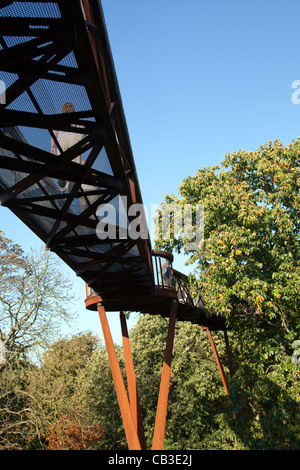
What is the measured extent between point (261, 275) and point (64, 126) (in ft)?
28.9

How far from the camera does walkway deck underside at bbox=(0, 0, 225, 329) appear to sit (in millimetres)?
2521

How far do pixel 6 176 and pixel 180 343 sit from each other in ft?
59.3

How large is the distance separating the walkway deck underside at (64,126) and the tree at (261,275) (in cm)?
478

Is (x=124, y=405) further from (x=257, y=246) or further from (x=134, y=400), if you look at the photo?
(x=257, y=246)

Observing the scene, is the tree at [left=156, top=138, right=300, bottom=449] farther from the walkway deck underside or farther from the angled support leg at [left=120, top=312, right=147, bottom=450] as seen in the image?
the walkway deck underside

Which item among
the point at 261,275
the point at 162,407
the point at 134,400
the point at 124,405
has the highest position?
the point at 261,275

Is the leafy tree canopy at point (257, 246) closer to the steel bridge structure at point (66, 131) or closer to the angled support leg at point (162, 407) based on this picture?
the angled support leg at point (162, 407)

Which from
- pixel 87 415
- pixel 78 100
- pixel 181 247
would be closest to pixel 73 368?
pixel 87 415

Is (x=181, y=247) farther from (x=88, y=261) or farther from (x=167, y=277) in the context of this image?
(x=88, y=261)

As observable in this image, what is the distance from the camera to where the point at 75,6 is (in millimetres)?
2318

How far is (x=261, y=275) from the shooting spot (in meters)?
10.6

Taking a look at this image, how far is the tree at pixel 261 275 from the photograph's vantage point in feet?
31.9

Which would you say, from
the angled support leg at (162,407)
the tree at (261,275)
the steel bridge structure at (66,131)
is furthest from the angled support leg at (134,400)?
the steel bridge structure at (66,131)

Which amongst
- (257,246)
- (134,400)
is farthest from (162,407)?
(257,246)
